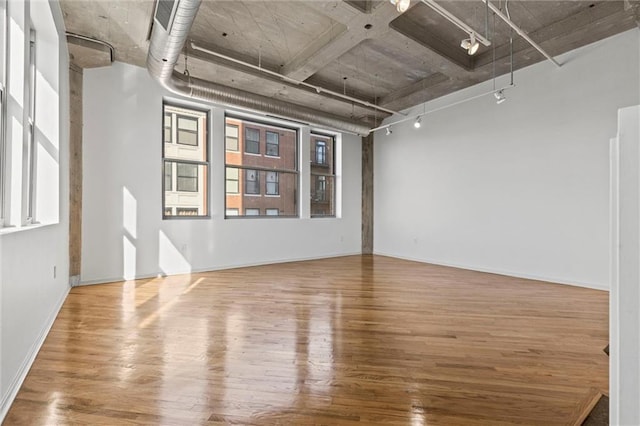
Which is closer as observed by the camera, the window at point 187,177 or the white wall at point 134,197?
the white wall at point 134,197

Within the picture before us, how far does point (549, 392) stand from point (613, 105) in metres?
4.27

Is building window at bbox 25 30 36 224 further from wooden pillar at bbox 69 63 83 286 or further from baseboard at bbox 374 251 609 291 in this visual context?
baseboard at bbox 374 251 609 291

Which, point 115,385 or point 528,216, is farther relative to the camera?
point 528,216

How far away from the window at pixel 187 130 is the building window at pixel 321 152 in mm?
2898

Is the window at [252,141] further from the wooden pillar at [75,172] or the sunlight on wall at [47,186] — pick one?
the sunlight on wall at [47,186]

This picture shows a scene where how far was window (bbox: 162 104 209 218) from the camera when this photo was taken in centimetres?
551

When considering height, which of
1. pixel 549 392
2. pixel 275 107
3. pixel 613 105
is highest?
pixel 275 107

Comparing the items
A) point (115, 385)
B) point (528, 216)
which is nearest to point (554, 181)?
point (528, 216)

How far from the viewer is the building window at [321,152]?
306 inches

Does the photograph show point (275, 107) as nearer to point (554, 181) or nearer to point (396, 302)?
point (396, 302)

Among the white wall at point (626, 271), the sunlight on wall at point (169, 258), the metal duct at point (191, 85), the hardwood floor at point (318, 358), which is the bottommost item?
the hardwood floor at point (318, 358)

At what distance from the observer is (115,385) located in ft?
6.48

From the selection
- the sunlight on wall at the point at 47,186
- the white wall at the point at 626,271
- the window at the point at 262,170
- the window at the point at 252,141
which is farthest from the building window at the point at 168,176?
the white wall at the point at 626,271

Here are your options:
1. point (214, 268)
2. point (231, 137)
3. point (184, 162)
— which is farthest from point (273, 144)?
point (214, 268)
